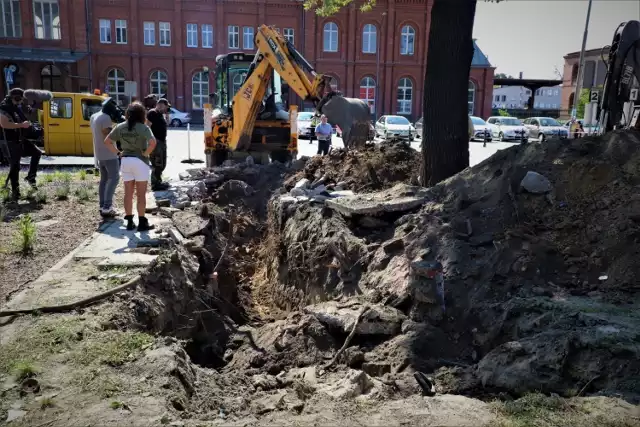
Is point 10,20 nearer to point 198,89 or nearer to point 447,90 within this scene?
point 198,89

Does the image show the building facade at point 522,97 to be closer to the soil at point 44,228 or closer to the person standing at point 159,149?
the person standing at point 159,149

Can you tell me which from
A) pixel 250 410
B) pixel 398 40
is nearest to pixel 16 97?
pixel 250 410

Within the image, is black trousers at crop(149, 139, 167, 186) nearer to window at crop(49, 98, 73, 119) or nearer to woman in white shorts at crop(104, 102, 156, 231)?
woman in white shorts at crop(104, 102, 156, 231)

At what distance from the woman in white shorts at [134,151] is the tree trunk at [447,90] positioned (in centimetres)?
422

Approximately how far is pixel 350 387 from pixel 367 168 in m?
5.76

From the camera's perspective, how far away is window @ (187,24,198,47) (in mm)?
40781

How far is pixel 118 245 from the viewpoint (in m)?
6.64

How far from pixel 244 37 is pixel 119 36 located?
950 cm

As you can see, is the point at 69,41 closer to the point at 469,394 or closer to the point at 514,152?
the point at 514,152

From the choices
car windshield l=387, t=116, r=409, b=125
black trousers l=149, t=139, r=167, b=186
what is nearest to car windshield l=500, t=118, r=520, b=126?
car windshield l=387, t=116, r=409, b=125

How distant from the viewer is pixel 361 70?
140 ft

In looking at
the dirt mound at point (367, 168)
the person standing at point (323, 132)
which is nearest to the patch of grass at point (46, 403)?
the dirt mound at point (367, 168)

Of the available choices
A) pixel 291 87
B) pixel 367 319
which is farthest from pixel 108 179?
pixel 367 319

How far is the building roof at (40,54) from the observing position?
36.6 meters
